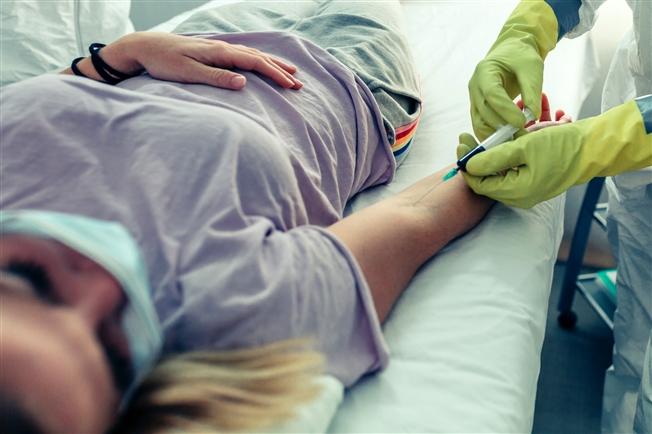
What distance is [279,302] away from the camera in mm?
536

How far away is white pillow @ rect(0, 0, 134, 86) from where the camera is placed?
1.19m

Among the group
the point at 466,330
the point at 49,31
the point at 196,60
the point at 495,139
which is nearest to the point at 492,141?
the point at 495,139

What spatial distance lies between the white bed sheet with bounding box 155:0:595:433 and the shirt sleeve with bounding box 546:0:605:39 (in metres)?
0.26

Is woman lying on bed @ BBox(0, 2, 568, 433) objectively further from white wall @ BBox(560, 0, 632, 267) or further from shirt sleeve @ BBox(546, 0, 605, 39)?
white wall @ BBox(560, 0, 632, 267)

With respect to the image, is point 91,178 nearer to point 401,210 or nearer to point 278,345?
point 278,345

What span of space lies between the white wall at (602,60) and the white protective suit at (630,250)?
0.46m

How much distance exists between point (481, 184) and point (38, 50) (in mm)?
979

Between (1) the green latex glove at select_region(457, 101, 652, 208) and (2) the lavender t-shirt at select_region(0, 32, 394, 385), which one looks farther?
(1) the green latex glove at select_region(457, 101, 652, 208)

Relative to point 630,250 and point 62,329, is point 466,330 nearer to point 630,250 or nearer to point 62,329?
point 62,329

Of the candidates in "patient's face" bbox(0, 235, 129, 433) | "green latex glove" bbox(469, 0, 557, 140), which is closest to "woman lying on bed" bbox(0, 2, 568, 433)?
"patient's face" bbox(0, 235, 129, 433)

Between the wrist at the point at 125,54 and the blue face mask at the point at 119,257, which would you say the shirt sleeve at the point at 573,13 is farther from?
the blue face mask at the point at 119,257

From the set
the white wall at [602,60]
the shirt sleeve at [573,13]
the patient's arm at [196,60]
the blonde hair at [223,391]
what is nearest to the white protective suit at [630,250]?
the shirt sleeve at [573,13]

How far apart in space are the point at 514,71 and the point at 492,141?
153 millimetres

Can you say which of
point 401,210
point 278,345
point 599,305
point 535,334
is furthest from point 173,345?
point 599,305
